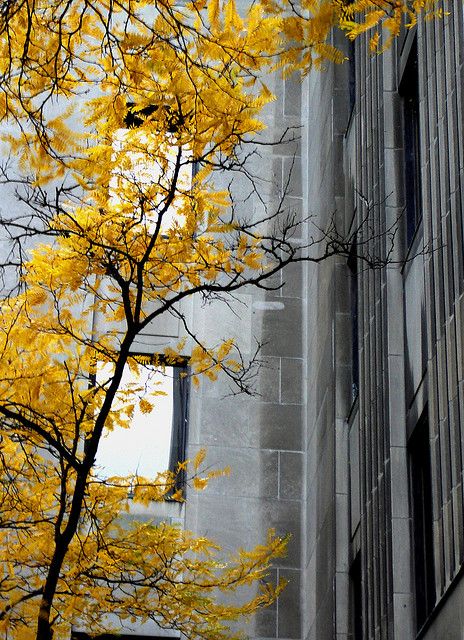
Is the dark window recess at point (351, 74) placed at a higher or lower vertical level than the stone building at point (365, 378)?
higher

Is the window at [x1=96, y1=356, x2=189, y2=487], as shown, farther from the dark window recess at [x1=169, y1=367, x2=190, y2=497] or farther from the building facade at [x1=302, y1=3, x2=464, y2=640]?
the building facade at [x1=302, y1=3, x2=464, y2=640]

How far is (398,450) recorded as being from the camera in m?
17.6

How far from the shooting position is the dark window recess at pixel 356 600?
66.9 ft

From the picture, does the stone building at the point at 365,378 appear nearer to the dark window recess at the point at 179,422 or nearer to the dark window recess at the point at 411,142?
the dark window recess at the point at 411,142

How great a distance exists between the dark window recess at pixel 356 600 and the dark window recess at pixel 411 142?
575 centimetres

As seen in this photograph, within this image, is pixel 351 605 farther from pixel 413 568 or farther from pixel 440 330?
pixel 440 330

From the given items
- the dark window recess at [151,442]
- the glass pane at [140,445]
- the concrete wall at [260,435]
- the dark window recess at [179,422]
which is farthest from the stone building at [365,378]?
the glass pane at [140,445]

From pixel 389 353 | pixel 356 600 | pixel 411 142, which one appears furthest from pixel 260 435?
pixel 411 142

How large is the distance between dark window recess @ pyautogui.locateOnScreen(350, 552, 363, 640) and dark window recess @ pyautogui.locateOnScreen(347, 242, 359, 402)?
3.00m

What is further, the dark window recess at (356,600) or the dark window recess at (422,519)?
the dark window recess at (356,600)

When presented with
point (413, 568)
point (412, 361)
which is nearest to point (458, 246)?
point (412, 361)

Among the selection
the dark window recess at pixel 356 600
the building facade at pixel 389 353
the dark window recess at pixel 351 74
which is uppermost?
the dark window recess at pixel 351 74

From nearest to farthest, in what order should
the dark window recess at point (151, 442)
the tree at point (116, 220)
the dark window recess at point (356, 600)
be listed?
the tree at point (116, 220) → the dark window recess at point (356, 600) → the dark window recess at point (151, 442)

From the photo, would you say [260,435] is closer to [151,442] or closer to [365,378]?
[151,442]
